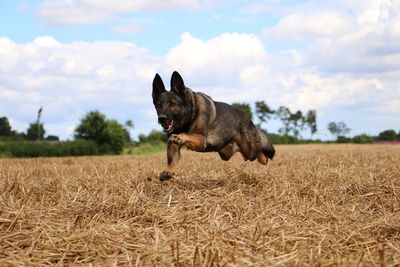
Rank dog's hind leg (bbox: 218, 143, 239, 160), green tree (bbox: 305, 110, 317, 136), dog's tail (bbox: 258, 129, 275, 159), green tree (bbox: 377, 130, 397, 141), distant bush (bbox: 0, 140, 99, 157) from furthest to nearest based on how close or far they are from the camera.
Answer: green tree (bbox: 305, 110, 317, 136), green tree (bbox: 377, 130, 397, 141), distant bush (bbox: 0, 140, 99, 157), dog's tail (bbox: 258, 129, 275, 159), dog's hind leg (bbox: 218, 143, 239, 160)

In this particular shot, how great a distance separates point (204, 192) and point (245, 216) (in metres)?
1.50

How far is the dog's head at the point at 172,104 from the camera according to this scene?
790 cm

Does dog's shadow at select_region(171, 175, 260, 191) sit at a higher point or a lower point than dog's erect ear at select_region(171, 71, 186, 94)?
lower

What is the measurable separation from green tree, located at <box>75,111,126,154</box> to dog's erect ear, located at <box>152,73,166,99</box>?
44120 mm

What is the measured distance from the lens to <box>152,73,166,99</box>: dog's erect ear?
8047 mm

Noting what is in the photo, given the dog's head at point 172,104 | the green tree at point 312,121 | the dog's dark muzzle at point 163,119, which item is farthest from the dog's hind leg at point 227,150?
the green tree at point 312,121

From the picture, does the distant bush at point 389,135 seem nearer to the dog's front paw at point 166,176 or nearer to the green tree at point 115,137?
the green tree at point 115,137

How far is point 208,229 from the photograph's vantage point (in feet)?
16.5

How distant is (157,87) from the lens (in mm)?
8086

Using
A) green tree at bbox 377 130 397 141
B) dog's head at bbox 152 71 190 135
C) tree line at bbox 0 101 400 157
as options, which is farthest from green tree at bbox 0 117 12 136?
dog's head at bbox 152 71 190 135

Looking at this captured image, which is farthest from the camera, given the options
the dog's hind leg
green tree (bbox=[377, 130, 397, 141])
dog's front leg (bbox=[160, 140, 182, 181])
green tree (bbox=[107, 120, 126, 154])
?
green tree (bbox=[377, 130, 397, 141])

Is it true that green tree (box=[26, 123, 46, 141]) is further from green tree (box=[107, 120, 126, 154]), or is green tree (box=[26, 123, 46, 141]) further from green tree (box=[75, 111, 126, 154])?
green tree (box=[107, 120, 126, 154])

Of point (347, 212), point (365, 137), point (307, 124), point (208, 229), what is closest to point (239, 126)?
point (347, 212)

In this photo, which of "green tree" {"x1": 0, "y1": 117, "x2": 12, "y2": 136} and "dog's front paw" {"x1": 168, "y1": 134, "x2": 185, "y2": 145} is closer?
"dog's front paw" {"x1": 168, "y1": 134, "x2": 185, "y2": 145}
